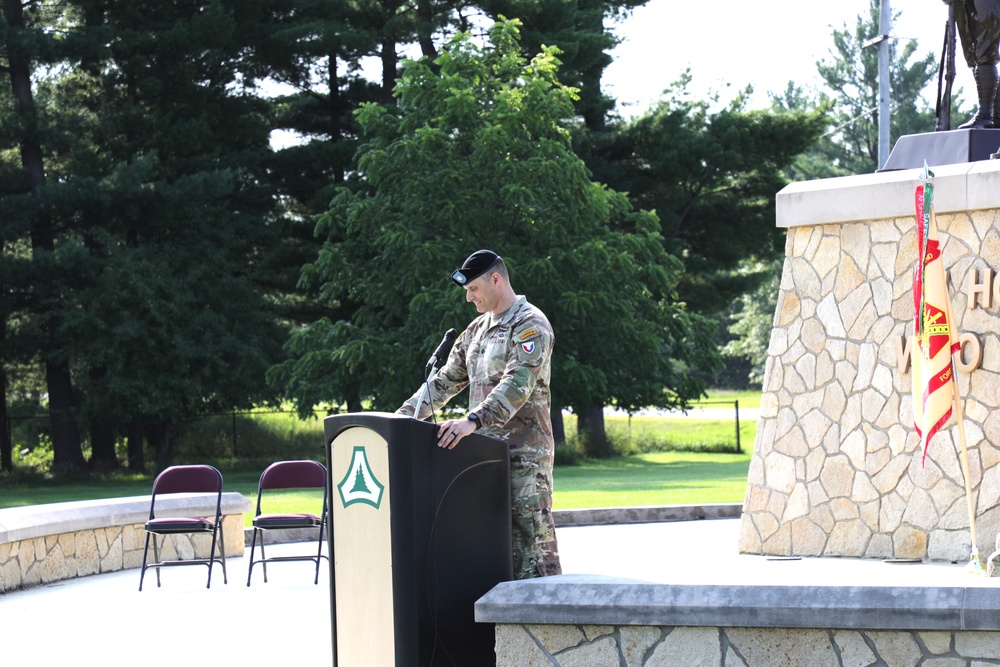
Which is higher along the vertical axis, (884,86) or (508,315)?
(884,86)

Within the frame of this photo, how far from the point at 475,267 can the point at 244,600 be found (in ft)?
13.8

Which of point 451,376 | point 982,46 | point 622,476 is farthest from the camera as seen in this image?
point 622,476

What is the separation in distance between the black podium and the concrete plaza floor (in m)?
0.73

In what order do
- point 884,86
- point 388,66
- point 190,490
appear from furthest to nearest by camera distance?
point 388,66 < point 884,86 < point 190,490

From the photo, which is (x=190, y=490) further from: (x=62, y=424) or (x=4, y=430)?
(x=4, y=430)

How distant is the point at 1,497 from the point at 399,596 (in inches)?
740

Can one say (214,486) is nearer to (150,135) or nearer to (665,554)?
(665,554)

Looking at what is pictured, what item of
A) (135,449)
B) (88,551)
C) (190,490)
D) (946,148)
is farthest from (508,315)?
(135,449)

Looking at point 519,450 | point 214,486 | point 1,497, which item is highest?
point 519,450

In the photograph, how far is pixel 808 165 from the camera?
184ft

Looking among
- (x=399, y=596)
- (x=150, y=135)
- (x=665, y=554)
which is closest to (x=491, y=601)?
(x=399, y=596)

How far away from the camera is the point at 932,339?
7621mm

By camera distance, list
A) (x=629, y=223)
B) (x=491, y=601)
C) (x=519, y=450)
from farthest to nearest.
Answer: (x=629, y=223) → (x=519, y=450) → (x=491, y=601)

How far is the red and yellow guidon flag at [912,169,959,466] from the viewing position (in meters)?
7.49
